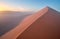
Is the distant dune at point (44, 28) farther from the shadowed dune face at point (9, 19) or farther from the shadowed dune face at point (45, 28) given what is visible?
the shadowed dune face at point (9, 19)

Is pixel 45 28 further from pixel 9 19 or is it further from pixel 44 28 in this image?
pixel 9 19

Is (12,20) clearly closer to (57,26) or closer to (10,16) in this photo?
(10,16)

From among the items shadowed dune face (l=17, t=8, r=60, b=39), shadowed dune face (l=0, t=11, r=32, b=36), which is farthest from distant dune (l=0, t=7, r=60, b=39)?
shadowed dune face (l=0, t=11, r=32, b=36)

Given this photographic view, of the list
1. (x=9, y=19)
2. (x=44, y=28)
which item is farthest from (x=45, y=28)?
(x=9, y=19)

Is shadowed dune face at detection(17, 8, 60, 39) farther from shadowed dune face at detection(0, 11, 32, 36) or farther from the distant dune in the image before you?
shadowed dune face at detection(0, 11, 32, 36)

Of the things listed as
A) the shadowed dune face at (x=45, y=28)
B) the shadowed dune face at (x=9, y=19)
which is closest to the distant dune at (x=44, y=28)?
the shadowed dune face at (x=45, y=28)
